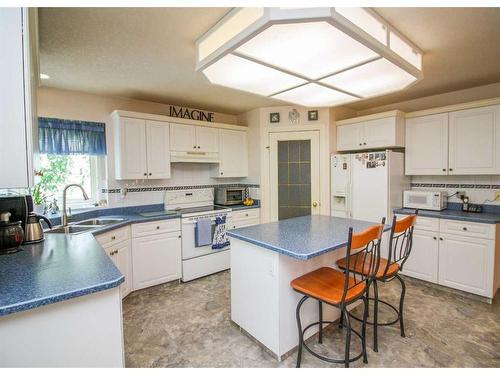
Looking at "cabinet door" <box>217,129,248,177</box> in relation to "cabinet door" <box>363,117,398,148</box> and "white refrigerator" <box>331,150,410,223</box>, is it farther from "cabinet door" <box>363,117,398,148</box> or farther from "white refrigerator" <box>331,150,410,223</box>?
"cabinet door" <box>363,117,398,148</box>

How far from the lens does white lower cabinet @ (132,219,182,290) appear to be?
298cm

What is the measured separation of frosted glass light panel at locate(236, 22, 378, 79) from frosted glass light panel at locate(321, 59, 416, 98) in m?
0.12

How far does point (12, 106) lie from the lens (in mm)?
1034

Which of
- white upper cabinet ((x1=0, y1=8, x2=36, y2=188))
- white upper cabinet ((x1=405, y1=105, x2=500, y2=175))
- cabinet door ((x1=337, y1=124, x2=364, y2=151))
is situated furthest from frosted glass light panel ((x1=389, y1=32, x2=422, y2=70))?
white upper cabinet ((x1=0, y1=8, x2=36, y2=188))

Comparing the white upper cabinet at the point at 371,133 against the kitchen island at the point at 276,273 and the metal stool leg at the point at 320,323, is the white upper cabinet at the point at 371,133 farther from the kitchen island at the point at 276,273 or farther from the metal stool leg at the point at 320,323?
the metal stool leg at the point at 320,323

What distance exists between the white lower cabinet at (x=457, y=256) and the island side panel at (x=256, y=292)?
2.27 metres

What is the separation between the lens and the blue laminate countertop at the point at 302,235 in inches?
66.5

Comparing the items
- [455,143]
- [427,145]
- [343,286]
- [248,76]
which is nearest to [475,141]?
[455,143]

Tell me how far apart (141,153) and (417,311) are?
3.47m

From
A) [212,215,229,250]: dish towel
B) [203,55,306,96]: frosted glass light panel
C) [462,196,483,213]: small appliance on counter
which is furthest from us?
[212,215,229,250]: dish towel

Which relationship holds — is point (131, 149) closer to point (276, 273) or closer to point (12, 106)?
point (12, 106)

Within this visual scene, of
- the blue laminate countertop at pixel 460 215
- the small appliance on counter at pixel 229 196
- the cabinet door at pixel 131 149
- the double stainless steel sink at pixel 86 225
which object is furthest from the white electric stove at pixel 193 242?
the blue laminate countertop at pixel 460 215

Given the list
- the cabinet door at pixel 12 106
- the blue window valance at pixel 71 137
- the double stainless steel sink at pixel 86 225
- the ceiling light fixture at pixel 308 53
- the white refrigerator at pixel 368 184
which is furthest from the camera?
the white refrigerator at pixel 368 184

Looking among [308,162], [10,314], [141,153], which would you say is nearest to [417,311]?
[308,162]
